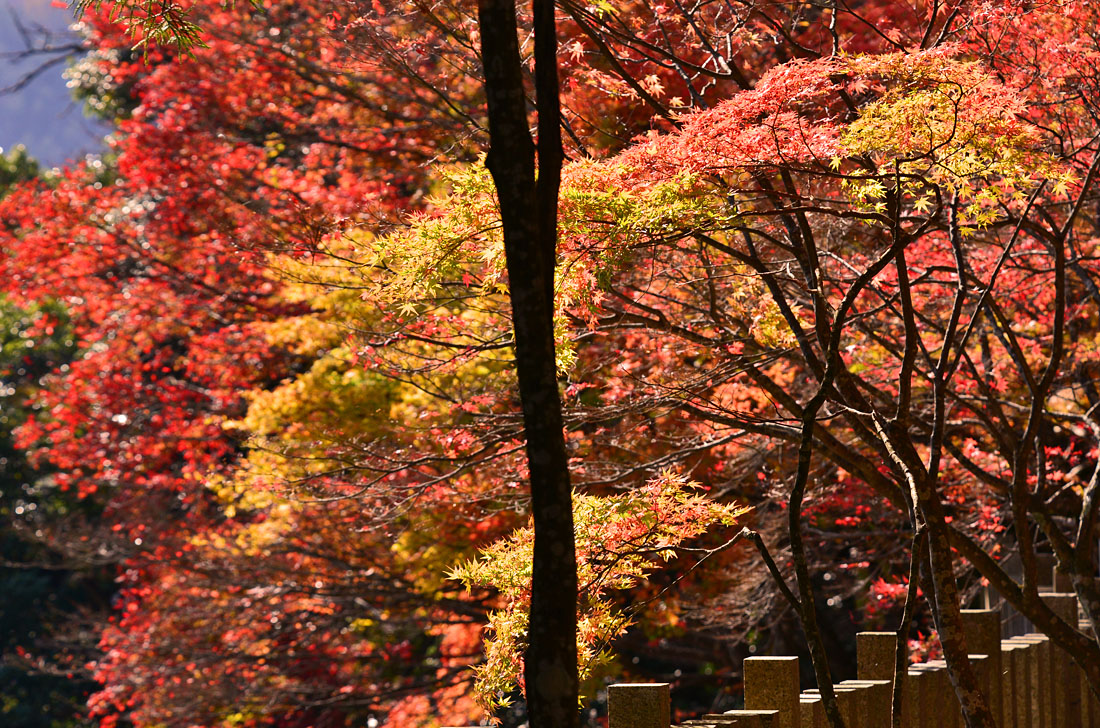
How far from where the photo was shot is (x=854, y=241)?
645 centimetres

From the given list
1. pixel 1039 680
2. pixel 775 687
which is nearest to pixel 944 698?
pixel 1039 680

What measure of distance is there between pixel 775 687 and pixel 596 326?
6.59 feet

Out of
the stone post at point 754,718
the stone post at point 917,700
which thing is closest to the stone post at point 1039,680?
the stone post at point 917,700

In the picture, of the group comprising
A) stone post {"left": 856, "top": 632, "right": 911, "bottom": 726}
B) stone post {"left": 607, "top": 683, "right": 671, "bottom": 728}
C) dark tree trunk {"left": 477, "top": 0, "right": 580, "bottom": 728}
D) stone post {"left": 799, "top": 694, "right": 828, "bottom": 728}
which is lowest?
stone post {"left": 799, "top": 694, "right": 828, "bottom": 728}

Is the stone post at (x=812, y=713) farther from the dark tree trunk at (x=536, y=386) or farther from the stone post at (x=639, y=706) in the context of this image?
the dark tree trunk at (x=536, y=386)

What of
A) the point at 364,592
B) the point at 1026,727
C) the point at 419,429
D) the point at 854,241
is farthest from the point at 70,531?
the point at 1026,727

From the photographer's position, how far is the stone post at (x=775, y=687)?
3028 mm

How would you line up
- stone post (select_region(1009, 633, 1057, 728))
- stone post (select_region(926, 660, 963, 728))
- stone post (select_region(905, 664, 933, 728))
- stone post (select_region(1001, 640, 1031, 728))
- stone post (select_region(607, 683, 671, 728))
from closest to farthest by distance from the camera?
stone post (select_region(607, 683, 671, 728)), stone post (select_region(905, 664, 933, 728)), stone post (select_region(926, 660, 963, 728)), stone post (select_region(1001, 640, 1031, 728)), stone post (select_region(1009, 633, 1057, 728))

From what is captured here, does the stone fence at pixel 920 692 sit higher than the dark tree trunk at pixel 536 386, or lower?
lower

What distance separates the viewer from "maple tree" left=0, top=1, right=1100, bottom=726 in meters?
3.79

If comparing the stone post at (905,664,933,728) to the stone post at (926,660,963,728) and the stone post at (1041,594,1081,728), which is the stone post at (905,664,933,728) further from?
the stone post at (1041,594,1081,728)

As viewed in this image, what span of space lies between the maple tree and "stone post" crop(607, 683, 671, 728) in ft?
1.77

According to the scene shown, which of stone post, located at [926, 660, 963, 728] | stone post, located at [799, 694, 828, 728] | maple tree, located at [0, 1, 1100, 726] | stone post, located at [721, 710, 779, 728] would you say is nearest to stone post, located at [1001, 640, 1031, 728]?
maple tree, located at [0, 1, 1100, 726]

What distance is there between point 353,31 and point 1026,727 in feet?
15.6
